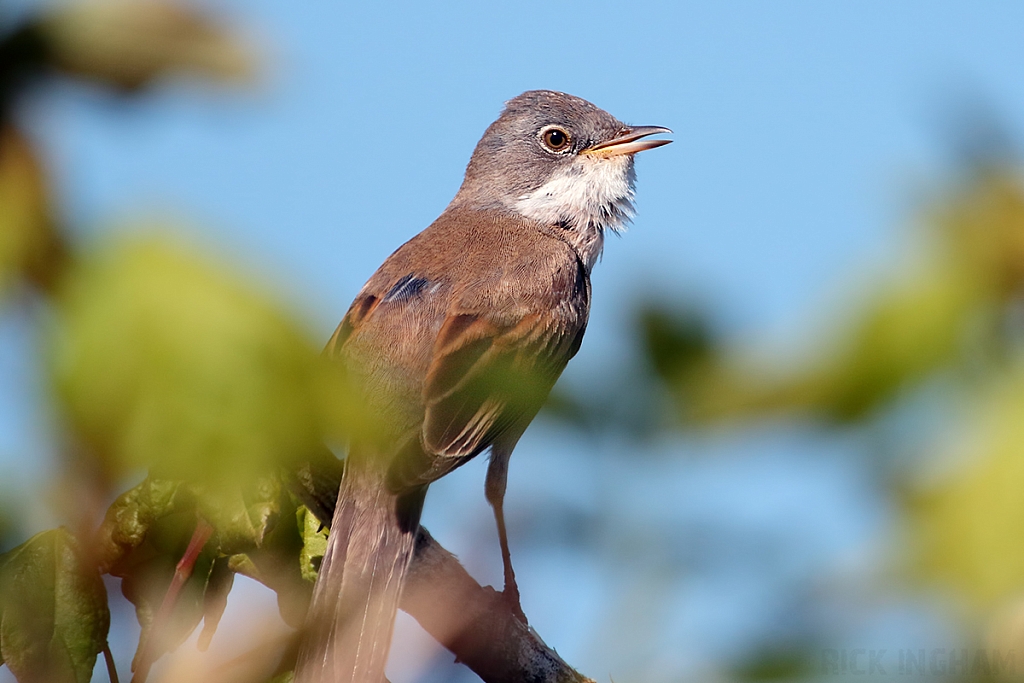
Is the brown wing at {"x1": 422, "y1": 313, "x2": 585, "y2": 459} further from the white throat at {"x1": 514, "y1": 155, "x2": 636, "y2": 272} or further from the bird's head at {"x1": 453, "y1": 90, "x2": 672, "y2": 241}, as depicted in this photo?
the bird's head at {"x1": 453, "y1": 90, "x2": 672, "y2": 241}

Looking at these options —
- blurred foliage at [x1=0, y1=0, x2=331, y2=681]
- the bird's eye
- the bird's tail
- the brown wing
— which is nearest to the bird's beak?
the bird's eye

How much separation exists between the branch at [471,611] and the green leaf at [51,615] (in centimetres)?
114

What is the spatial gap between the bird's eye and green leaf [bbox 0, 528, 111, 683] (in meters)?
5.52

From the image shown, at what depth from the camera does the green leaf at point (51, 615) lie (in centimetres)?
199

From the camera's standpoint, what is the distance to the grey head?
6.82m

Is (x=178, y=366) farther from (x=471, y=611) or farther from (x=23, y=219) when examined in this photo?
(x=471, y=611)

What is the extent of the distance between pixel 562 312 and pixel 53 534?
3617 millimetres

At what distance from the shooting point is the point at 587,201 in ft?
22.6

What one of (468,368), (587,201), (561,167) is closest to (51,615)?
(468,368)

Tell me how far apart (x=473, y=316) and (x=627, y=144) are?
262 centimetres

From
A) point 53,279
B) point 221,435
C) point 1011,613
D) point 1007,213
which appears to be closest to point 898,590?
point 1011,613

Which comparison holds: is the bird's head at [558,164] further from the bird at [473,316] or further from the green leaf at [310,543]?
the green leaf at [310,543]

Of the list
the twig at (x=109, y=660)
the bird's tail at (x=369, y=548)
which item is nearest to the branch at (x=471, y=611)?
the bird's tail at (x=369, y=548)

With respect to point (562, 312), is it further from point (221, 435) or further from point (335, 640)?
point (221, 435)
